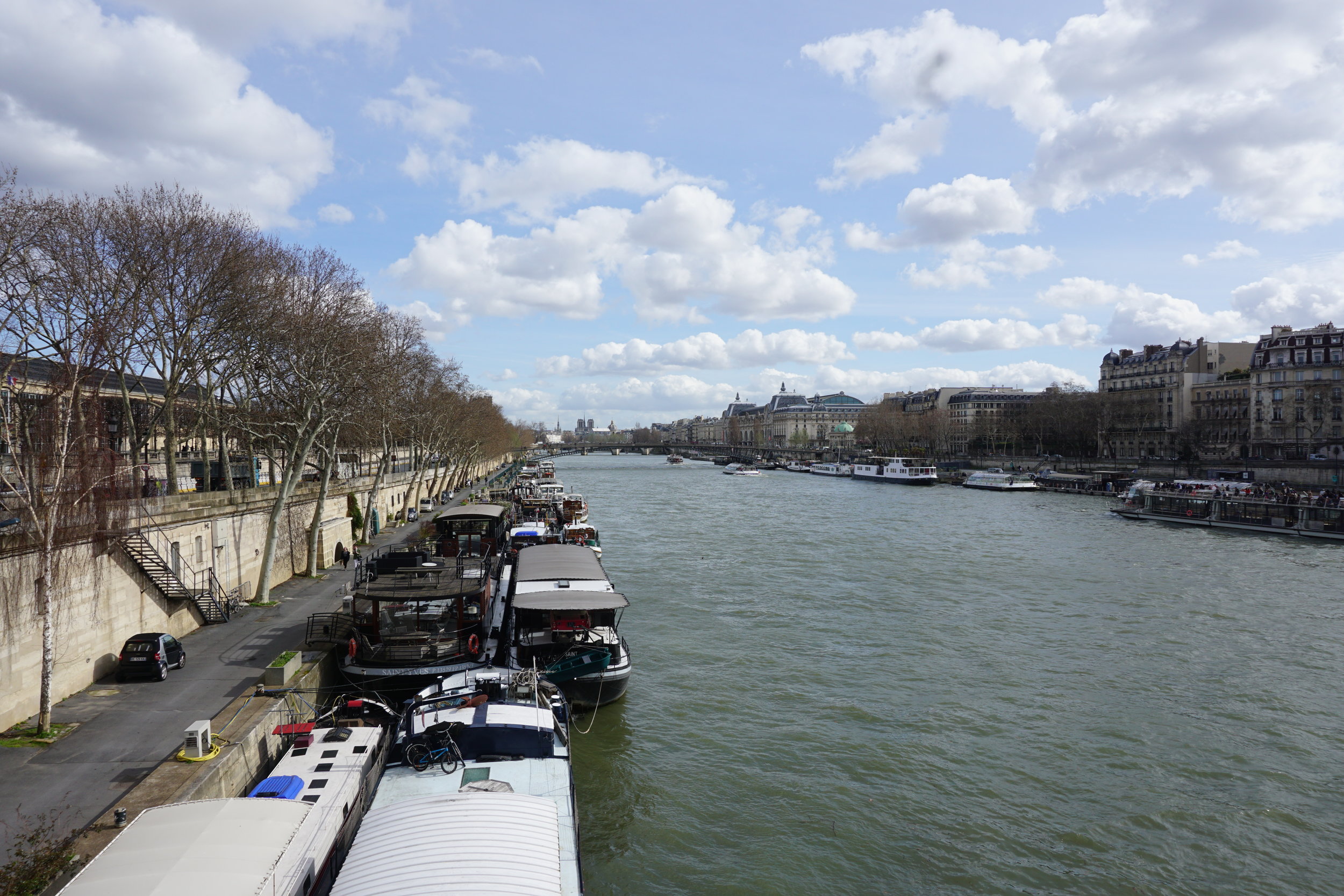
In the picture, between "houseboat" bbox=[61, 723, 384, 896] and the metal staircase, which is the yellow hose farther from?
the metal staircase

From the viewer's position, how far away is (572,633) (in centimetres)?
1838

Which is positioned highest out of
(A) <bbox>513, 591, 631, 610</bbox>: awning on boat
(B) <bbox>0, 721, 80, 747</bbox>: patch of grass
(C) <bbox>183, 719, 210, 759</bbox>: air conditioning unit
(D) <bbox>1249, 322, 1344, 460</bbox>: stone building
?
(D) <bbox>1249, 322, 1344, 460</bbox>: stone building

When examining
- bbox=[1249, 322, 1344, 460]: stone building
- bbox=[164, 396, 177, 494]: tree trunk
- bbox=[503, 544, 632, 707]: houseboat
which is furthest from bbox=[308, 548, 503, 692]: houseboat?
bbox=[1249, 322, 1344, 460]: stone building

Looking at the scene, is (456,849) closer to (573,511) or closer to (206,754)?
(206,754)

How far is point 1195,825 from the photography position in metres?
12.9

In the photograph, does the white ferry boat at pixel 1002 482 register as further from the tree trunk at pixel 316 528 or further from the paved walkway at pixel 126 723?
the paved walkway at pixel 126 723

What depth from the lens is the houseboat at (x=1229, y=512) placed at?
47.1m

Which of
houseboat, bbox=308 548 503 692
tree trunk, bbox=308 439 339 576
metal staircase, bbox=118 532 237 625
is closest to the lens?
houseboat, bbox=308 548 503 692

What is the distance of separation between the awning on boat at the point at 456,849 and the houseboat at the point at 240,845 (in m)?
0.82

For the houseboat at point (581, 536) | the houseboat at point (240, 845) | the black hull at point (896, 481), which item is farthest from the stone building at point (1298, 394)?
the houseboat at point (240, 845)

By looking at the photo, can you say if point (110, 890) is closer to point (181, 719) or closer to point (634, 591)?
point (181, 719)

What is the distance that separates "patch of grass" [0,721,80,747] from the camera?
40.5 ft

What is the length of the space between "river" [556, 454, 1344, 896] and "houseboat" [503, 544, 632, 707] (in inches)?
34.8

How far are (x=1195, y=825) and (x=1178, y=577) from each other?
24227 millimetres
